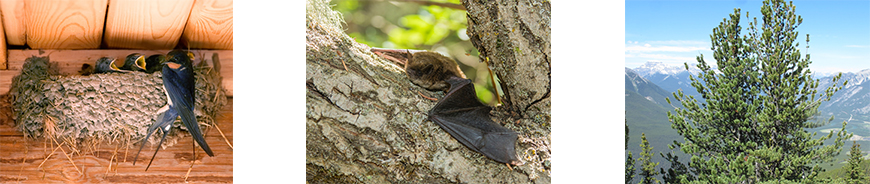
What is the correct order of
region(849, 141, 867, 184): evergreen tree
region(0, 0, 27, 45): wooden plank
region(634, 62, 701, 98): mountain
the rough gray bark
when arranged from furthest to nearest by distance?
1. region(634, 62, 701, 98): mountain
2. region(849, 141, 867, 184): evergreen tree
3. the rough gray bark
4. region(0, 0, 27, 45): wooden plank

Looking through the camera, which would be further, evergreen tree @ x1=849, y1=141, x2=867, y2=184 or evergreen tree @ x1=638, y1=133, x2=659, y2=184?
evergreen tree @ x1=638, y1=133, x2=659, y2=184

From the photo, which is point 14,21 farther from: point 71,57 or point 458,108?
point 458,108

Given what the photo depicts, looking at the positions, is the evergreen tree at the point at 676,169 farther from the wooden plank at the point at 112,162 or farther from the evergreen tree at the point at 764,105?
the wooden plank at the point at 112,162

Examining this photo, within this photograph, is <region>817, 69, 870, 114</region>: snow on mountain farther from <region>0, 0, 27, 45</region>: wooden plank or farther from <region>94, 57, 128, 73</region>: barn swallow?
<region>0, 0, 27, 45</region>: wooden plank

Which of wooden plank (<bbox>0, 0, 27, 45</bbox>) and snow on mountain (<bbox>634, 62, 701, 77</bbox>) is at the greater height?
wooden plank (<bbox>0, 0, 27, 45</bbox>)

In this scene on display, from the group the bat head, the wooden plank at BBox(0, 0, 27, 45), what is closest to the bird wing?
the wooden plank at BBox(0, 0, 27, 45)

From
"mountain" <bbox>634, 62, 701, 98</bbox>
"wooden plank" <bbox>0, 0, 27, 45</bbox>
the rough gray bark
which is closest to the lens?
"wooden plank" <bbox>0, 0, 27, 45</bbox>

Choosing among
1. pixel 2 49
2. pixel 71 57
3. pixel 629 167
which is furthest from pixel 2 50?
pixel 629 167

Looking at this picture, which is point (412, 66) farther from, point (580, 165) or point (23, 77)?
point (23, 77)

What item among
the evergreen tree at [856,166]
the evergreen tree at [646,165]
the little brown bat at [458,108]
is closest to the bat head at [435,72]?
the little brown bat at [458,108]
